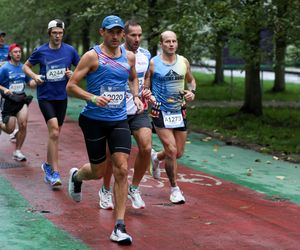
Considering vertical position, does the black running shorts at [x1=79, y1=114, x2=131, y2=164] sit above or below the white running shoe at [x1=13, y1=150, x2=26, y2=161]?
above

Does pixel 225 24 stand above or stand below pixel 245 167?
above

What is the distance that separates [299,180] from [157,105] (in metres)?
2.96

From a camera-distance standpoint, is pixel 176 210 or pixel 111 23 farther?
pixel 176 210

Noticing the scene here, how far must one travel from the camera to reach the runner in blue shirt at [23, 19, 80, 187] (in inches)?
335

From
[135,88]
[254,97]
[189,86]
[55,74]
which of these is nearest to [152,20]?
[254,97]

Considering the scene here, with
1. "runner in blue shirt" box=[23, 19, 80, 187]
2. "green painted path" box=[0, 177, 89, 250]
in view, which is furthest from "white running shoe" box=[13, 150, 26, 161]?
"green painted path" box=[0, 177, 89, 250]

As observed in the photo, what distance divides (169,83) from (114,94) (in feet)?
5.52

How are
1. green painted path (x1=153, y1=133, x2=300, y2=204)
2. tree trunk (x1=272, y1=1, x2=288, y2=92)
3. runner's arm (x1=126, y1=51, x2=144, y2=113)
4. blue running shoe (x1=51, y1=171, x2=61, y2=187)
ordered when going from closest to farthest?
runner's arm (x1=126, y1=51, x2=144, y2=113), blue running shoe (x1=51, y1=171, x2=61, y2=187), green painted path (x1=153, y1=133, x2=300, y2=204), tree trunk (x1=272, y1=1, x2=288, y2=92)

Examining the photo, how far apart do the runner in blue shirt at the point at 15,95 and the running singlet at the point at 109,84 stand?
13.7 ft

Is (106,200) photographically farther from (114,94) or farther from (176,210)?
(114,94)

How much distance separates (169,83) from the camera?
782 cm

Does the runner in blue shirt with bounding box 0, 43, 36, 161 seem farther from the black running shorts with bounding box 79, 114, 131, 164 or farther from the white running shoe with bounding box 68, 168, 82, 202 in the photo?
the black running shorts with bounding box 79, 114, 131, 164

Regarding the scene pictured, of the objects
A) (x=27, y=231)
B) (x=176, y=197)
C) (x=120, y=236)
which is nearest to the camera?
(x=120, y=236)

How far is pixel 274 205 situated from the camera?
7.95 metres
